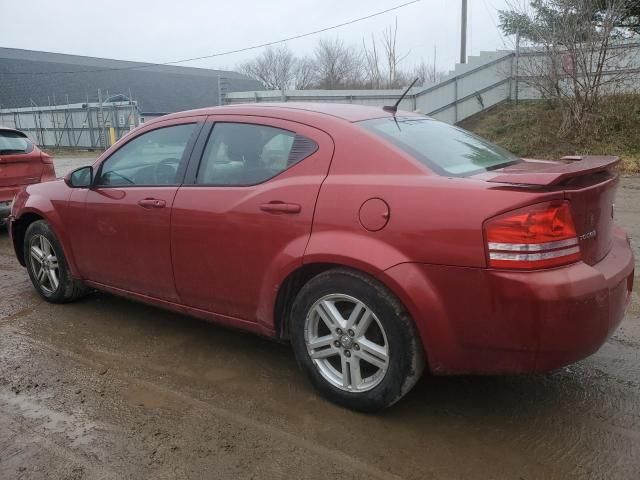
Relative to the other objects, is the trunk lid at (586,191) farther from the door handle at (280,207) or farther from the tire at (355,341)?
the door handle at (280,207)

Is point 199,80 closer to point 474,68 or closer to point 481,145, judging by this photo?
point 474,68

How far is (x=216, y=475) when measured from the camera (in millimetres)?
2441

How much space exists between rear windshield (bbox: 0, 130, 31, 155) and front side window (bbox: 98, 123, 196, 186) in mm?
4417

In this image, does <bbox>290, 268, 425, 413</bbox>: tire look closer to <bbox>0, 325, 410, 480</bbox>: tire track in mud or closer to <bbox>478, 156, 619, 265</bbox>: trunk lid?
<bbox>0, 325, 410, 480</bbox>: tire track in mud

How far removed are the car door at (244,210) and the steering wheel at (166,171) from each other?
0.16 metres

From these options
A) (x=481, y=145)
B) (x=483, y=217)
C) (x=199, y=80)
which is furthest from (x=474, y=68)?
(x=199, y=80)

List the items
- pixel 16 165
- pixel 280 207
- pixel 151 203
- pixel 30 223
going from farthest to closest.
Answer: pixel 16 165 < pixel 30 223 < pixel 151 203 < pixel 280 207

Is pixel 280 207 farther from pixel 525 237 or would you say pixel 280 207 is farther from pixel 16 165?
pixel 16 165

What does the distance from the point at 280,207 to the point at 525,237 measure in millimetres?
1242

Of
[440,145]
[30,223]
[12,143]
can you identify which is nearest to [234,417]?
[440,145]

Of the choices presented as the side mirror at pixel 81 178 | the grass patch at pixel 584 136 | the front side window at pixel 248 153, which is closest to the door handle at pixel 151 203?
the front side window at pixel 248 153

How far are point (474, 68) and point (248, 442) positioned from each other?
1690 centimetres

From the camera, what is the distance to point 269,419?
9.43 feet

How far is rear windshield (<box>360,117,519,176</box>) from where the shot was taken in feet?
9.37
